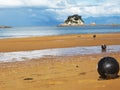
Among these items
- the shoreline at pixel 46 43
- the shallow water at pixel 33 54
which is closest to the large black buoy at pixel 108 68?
the shallow water at pixel 33 54

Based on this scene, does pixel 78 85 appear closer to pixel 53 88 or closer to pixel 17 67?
Answer: pixel 53 88

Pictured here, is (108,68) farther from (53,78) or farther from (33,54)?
(33,54)

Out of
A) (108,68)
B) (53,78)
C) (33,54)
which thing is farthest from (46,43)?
(108,68)

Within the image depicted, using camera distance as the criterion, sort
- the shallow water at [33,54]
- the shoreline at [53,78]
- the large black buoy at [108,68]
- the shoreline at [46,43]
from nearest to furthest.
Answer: the shoreline at [53,78] → the large black buoy at [108,68] → the shallow water at [33,54] → the shoreline at [46,43]

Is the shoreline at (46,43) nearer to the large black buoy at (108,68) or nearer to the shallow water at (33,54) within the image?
the shallow water at (33,54)

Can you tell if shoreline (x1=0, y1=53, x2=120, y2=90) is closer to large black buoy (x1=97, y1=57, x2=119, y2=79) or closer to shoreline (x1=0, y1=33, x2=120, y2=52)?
large black buoy (x1=97, y1=57, x2=119, y2=79)

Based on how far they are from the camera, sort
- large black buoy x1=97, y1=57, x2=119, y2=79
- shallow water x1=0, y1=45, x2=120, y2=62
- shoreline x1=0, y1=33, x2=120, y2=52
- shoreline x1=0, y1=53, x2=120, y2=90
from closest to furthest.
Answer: shoreline x1=0, y1=53, x2=120, y2=90
large black buoy x1=97, y1=57, x2=119, y2=79
shallow water x1=0, y1=45, x2=120, y2=62
shoreline x1=0, y1=33, x2=120, y2=52

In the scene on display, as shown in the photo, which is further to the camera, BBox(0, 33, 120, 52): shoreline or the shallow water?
BBox(0, 33, 120, 52): shoreline

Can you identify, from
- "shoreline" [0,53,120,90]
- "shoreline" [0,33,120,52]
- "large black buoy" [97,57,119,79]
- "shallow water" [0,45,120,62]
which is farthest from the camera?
"shoreline" [0,33,120,52]

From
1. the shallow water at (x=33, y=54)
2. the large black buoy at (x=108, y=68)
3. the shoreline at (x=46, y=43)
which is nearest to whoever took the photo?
the large black buoy at (x=108, y=68)

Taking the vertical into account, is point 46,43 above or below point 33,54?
below

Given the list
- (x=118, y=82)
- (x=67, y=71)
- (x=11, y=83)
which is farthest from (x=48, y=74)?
(x=118, y=82)

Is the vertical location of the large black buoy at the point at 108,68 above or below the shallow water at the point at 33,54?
above

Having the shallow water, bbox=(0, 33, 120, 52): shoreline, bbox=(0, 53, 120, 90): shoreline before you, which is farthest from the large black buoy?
bbox=(0, 33, 120, 52): shoreline
